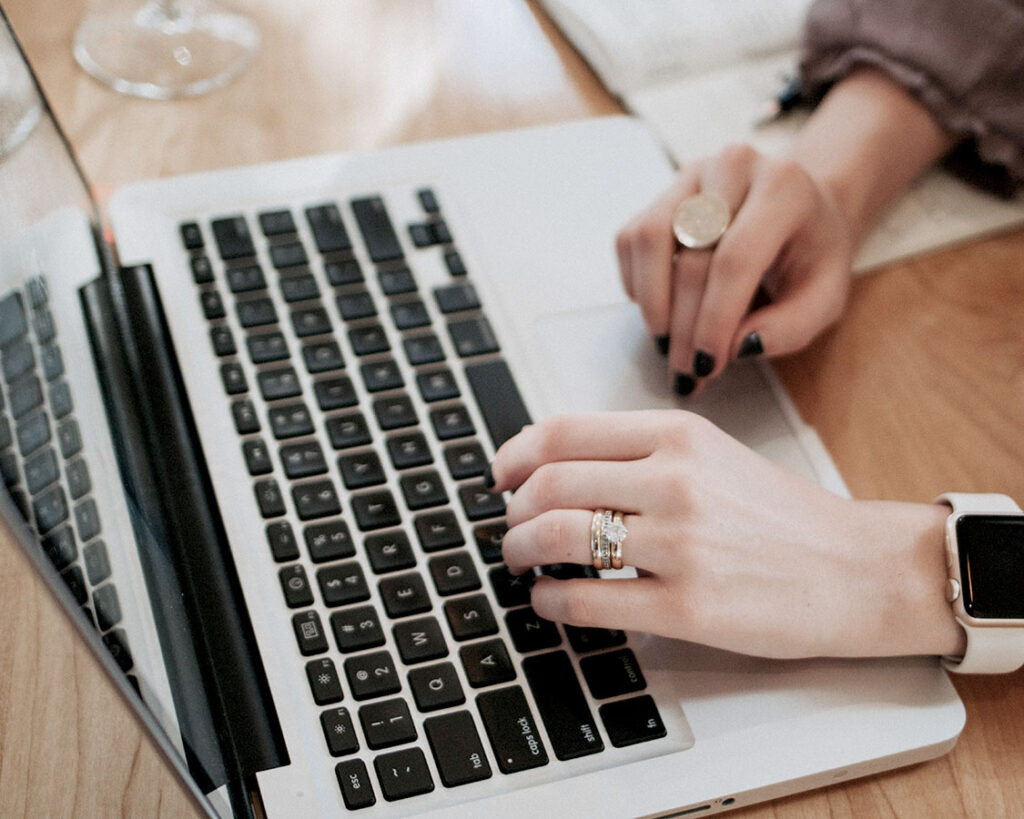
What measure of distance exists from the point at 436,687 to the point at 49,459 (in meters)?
0.19

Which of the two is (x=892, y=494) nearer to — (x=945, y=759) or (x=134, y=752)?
(x=945, y=759)

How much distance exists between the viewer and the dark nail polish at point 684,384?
23.2 inches

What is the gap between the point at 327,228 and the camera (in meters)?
0.63

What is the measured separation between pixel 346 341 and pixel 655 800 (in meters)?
0.30

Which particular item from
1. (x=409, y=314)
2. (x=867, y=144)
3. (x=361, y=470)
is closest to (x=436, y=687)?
(x=361, y=470)

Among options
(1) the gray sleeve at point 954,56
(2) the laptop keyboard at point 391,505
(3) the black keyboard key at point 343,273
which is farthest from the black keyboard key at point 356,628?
(1) the gray sleeve at point 954,56

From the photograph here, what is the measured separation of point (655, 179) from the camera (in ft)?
2.34

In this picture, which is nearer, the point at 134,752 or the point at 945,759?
the point at 134,752

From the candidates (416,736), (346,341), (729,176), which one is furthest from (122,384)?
(729,176)

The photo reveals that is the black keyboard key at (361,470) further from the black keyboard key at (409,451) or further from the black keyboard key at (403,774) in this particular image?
the black keyboard key at (403,774)

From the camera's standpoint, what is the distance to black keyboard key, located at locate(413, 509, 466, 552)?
505 millimetres

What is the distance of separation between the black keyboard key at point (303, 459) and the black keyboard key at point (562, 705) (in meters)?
0.15

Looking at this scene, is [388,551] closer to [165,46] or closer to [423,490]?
[423,490]

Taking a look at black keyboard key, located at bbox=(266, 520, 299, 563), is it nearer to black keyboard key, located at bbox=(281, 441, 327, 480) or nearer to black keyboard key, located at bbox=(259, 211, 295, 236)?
black keyboard key, located at bbox=(281, 441, 327, 480)
